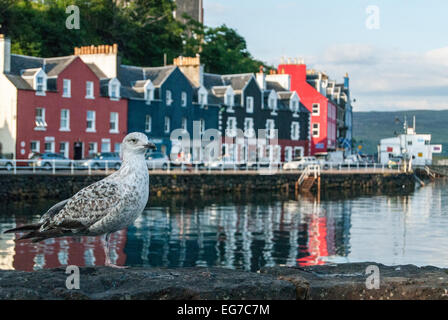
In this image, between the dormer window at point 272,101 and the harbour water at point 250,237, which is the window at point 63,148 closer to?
the harbour water at point 250,237

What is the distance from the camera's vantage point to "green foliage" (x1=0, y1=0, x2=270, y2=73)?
63812 mm

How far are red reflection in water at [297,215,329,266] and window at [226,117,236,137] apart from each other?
28972mm

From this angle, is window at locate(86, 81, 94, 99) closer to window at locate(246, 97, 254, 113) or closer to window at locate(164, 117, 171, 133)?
window at locate(164, 117, 171, 133)

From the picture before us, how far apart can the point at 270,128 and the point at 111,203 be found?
66696 mm

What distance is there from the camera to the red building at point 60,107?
160 ft

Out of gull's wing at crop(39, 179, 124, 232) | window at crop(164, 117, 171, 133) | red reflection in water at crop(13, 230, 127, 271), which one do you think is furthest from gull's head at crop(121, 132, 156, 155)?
window at crop(164, 117, 171, 133)

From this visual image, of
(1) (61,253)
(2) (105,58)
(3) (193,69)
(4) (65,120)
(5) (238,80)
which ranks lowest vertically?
(1) (61,253)

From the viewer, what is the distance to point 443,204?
49.5 meters

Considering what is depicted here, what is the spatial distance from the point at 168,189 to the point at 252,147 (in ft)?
72.2

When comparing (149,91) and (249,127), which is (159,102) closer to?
(149,91)

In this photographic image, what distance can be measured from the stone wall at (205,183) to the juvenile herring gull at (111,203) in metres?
36.9

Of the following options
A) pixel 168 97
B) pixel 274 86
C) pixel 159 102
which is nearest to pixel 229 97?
pixel 168 97

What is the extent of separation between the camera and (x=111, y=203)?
6086mm
